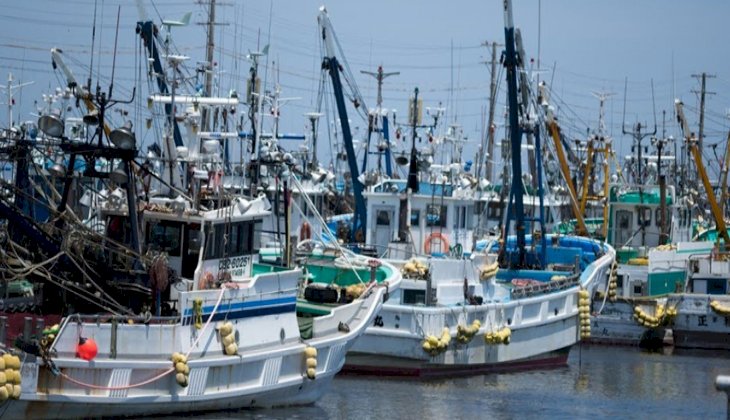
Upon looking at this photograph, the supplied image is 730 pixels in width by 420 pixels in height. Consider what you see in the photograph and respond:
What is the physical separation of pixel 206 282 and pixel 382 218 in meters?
13.8

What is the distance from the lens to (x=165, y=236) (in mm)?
25094

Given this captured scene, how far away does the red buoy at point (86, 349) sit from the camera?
21.6 m

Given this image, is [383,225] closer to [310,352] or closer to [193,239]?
[310,352]

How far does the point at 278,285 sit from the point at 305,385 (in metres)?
1.94

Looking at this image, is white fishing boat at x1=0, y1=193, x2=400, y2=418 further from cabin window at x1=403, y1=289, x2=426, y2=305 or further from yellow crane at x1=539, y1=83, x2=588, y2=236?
yellow crane at x1=539, y1=83, x2=588, y2=236

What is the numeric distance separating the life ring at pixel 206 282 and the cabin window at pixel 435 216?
13880 mm

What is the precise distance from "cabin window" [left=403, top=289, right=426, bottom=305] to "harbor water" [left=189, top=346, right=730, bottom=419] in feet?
5.67

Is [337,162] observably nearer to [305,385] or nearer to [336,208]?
[336,208]

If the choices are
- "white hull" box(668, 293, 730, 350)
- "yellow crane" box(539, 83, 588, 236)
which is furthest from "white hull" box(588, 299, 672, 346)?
"yellow crane" box(539, 83, 588, 236)

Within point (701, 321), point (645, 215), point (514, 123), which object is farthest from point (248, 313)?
point (645, 215)

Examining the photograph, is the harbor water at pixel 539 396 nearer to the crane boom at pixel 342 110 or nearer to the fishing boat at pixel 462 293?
the fishing boat at pixel 462 293

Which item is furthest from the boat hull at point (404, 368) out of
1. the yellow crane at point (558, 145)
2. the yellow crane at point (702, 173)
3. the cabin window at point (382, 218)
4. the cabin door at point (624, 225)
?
the cabin door at point (624, 225)

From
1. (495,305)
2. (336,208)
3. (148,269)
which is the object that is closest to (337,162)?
(336,208)

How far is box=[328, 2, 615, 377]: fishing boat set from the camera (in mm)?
31953
